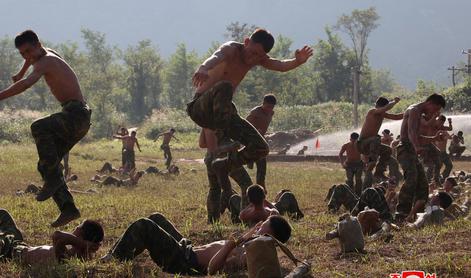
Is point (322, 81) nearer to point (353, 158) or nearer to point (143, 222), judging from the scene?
point (353, 158)

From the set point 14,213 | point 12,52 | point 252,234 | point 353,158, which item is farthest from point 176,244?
point 12,52

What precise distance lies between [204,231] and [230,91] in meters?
1.87

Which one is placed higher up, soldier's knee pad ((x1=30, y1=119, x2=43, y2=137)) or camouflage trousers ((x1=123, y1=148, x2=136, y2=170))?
soldier's knee pad ((x1=30, y1=119, x2=43, y2=137))

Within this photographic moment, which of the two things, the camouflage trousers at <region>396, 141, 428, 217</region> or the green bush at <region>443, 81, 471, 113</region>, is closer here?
the camouflage trousers at <region>396, 141, 428, 217</region>

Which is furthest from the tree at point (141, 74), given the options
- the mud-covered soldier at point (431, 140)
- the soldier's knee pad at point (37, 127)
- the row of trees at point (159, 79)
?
the soldier's knee pad at point (37, 127)

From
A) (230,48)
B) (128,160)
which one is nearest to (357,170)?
(230,48)

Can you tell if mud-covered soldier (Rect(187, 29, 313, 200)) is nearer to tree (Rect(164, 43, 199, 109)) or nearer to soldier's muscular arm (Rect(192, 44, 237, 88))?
soldier's muscular arm (Rect(192, 44, 237, 88))


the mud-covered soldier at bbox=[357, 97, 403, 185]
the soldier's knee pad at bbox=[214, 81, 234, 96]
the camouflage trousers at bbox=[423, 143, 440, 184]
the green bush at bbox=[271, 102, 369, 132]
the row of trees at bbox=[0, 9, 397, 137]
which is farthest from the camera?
the row of trees at bbox=[0, 9, 397, 137]

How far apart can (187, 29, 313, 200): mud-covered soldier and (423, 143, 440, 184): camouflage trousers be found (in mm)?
6338

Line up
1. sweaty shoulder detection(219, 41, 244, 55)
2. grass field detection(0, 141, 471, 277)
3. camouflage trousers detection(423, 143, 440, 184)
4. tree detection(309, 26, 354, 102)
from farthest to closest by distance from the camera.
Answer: tree detection(309, 26, 354, 102)
camouflage trousers detection(423, 143, 440, 184)
sweaty shoulder detection(219, 41, 244, 55)
grass field detection(0, 141, 471, 277)

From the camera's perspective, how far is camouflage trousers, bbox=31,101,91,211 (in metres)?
6.72

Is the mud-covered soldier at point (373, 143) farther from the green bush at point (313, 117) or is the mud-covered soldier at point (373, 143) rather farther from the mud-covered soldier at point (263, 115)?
the green bush at point (313, 117)

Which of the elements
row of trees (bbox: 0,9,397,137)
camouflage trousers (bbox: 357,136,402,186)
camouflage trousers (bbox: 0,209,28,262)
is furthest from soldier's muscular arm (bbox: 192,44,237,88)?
row of trees (bbox: 0,9,397,137)

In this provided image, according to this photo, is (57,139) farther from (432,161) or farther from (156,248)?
(432,161)
